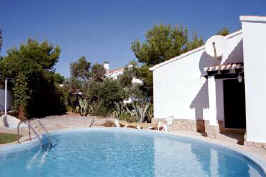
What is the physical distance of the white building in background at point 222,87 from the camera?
9453mm

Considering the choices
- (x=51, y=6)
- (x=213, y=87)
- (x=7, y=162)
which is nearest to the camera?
(x=7, y=162)

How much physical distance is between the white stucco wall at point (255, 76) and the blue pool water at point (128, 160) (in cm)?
150

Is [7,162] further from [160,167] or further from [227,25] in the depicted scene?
[227,25]

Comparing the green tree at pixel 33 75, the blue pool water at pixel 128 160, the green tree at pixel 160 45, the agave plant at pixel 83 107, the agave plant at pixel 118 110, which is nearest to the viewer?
the blue pool water at pixel 128 160

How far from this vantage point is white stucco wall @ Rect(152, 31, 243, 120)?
43.0 feet

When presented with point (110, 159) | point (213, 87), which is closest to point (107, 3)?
point (213, 87)

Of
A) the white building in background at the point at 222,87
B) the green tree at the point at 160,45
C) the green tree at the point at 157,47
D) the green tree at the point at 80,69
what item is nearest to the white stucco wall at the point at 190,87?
the white building in background at the point at 222,87

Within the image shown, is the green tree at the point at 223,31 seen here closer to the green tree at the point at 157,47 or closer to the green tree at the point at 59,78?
the green tree at the point at 157,47

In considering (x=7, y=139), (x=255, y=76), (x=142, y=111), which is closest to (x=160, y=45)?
(x=142, y=111)

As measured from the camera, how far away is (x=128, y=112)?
21.8 metres

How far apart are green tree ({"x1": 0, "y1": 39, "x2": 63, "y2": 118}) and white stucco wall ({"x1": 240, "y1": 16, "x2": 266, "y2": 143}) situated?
18.9 m

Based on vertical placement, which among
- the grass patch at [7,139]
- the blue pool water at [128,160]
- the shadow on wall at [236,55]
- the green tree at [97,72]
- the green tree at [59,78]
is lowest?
the blue pool water at [128,160]

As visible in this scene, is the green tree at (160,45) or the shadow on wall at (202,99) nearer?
the shadow on wall at (202,99)

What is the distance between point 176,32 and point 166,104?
1046 centimetres
